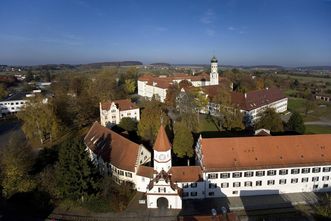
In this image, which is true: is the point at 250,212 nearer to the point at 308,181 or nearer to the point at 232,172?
the point at 232,172

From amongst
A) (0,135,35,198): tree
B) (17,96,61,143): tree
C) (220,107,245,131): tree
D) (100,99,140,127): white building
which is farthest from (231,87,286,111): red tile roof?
(0,135,35,198): tree

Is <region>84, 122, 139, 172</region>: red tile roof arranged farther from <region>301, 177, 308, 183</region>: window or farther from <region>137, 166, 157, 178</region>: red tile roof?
<region>301, 177, 308, 183</region>: window

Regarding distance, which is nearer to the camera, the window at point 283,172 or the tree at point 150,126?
the window at point 283,172

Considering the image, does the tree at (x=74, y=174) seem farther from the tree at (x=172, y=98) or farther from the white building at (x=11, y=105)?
the white building at (x=11, y=105)

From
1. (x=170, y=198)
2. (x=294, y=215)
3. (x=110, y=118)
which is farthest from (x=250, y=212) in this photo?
(x=110, y=118)

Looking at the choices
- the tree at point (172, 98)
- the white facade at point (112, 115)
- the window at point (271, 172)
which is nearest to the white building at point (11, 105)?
the white facade at point (112, 115)

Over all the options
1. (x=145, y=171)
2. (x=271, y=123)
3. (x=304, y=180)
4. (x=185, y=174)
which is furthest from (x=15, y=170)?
(x=271, y=123)

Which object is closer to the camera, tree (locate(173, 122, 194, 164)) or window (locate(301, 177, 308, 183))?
window (locate(301, 177, 308, 183))

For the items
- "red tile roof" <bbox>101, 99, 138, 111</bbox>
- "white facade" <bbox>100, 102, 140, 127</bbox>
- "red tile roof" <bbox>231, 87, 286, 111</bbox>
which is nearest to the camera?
"red tile roof" <bbox>101, 99, 138, 111</bbox>
